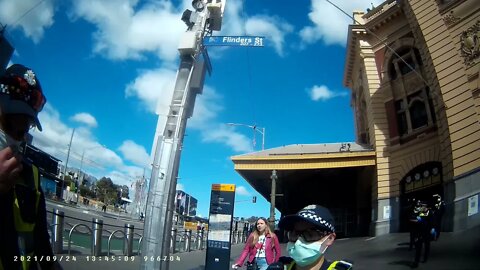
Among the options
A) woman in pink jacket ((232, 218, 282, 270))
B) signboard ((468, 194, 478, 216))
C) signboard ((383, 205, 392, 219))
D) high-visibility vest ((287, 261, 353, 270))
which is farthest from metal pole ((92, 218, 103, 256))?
signboard ((383, 205, 392, 219))

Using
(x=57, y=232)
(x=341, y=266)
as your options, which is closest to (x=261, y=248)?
(x=341, y=266)

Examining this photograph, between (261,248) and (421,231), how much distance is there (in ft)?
9.90

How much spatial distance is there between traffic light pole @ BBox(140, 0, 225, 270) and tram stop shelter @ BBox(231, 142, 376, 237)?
15544mm

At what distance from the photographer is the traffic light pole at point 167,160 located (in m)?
5.36

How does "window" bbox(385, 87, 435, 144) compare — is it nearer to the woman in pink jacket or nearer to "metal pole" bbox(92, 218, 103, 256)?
the woman in pink jacket

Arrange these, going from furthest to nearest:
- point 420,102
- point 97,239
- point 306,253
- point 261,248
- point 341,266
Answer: point 420,102 → point 97,239 → point 261,248 → point 306,253 → point 341,266

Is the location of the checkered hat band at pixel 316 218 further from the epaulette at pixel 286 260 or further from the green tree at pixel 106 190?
the green tree at pixel 106 190

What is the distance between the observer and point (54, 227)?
23.3 ft

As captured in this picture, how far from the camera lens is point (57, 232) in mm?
7027

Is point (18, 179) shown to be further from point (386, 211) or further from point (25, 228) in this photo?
point (386, 211)

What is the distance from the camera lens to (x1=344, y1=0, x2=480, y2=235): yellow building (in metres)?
5.39

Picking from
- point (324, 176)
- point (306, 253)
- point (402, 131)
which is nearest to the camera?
point (306, 253)

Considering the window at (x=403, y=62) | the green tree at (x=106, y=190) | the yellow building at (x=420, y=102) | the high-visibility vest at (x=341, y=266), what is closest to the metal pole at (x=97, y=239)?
the high-visibility vest at (x=341, y=266)

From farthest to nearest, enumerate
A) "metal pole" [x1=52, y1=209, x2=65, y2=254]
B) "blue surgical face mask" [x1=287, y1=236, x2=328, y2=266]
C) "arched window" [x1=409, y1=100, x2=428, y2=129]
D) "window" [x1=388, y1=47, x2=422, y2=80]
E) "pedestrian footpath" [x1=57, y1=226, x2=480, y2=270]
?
1. "arched window" [x1=409, y1=100, x2=428, y2=129]
2. "window" [x1=388, y1=47, x2=422, y2=80]
3. "metal pole" [x1=52, y1=209, x2=65, y2=254]
4. "pedestrian footpath" [x1=57, y1=226, x2=480, y2=270]
5. "blue surgical face mask" [x1=287, y1=236, x2=328, y2=266]
